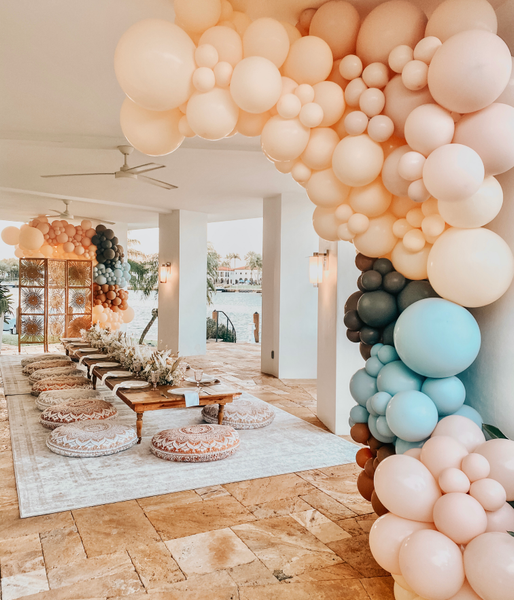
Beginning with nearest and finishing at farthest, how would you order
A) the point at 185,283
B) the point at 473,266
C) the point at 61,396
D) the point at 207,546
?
the point at 473,266
the point at 207,546
the point at 61,396
the point at 185,283

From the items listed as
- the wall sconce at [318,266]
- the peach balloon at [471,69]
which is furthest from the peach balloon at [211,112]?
the wall sconce at [318,266]

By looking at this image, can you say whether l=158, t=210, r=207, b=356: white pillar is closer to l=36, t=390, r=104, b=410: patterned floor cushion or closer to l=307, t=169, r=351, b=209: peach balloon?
l=36, t=390, r=104, b=410: patterned floor cushion

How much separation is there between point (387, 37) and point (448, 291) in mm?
1098

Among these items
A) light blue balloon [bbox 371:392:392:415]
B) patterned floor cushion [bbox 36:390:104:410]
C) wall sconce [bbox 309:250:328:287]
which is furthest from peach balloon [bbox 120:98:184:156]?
patterned floor cushion [bbox 36:390:104:410]

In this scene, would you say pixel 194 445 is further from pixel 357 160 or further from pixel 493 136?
pixel 493 136

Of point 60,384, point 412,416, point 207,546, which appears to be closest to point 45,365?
point 60,384

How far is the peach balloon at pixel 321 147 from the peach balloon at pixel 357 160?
97 millimetres

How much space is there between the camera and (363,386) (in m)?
2.19

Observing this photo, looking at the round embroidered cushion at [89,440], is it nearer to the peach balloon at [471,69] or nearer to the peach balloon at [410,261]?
the peach balloon at [410,261]

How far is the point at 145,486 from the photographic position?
130 inches

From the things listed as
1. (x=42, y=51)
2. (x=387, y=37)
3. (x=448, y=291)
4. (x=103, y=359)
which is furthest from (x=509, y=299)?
A: (x=103, y=359)

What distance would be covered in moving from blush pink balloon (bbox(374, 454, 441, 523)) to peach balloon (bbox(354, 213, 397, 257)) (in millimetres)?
900

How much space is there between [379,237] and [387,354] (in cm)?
52

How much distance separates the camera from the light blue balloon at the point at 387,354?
2098mm
